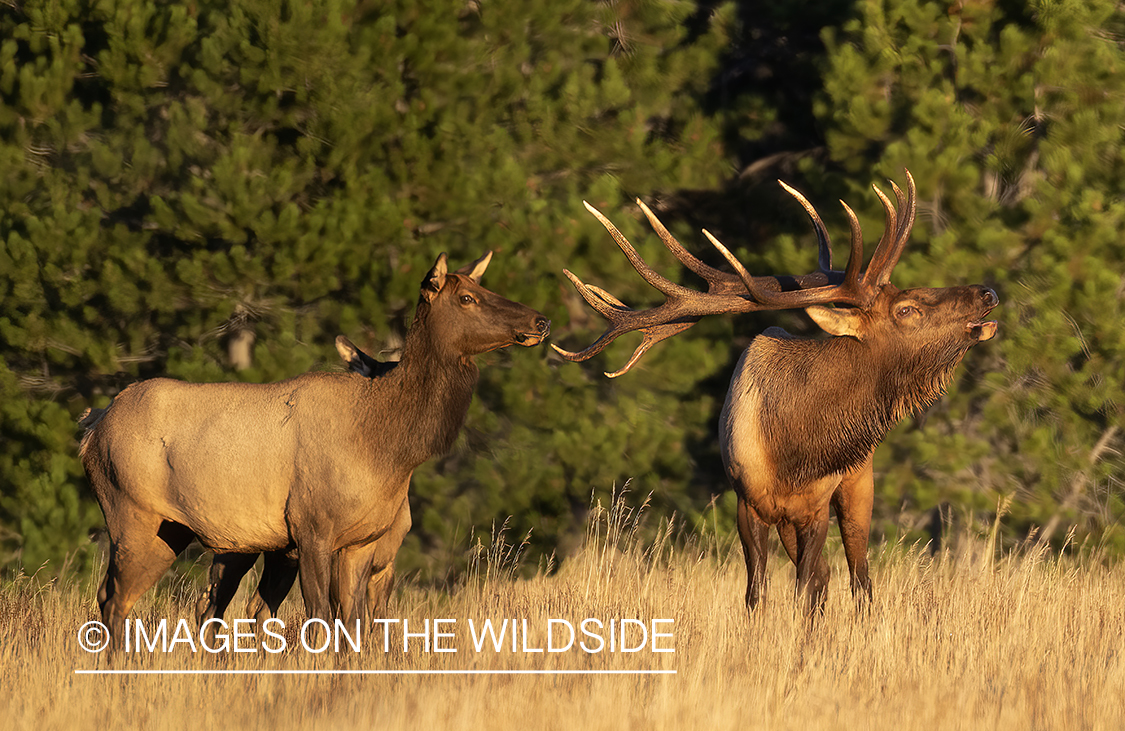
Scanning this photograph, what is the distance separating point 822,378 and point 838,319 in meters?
0.38

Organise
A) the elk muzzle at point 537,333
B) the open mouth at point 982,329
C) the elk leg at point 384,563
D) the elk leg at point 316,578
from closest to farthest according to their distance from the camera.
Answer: the elk leg at point 316,578 < the elk muzzle at point 537,333 < the elk leg at point 384,563 < the open mouth at point 982,329

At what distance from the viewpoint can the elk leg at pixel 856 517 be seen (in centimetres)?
726

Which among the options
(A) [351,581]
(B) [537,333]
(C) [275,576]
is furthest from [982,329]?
(C) [275,576]

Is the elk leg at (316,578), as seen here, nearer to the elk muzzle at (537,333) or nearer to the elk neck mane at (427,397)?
the elk neck mane at (427,397)

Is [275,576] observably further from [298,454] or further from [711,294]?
[711,294]

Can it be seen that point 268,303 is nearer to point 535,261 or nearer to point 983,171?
point 535,261

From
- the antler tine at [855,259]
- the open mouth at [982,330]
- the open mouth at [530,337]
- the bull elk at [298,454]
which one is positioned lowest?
the bull elk at [298,454]

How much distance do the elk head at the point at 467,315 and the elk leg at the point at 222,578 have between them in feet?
5.13

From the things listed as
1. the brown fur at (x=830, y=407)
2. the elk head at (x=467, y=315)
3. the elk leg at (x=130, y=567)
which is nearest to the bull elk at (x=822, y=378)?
the brown fur at (x=830, y=407)

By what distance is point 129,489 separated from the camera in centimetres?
605

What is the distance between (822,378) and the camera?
22.9ft

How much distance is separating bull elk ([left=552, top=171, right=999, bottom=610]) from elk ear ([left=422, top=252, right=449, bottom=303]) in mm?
820

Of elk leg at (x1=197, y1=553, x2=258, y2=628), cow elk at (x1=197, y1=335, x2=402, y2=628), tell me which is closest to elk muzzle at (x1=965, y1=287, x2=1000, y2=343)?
cow elk at (x1=197, y1=335, x2=402, y2=628)

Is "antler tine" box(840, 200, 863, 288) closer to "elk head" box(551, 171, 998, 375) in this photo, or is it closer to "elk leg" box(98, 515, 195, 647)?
"elk head" box(551, 171, 998, 375)
